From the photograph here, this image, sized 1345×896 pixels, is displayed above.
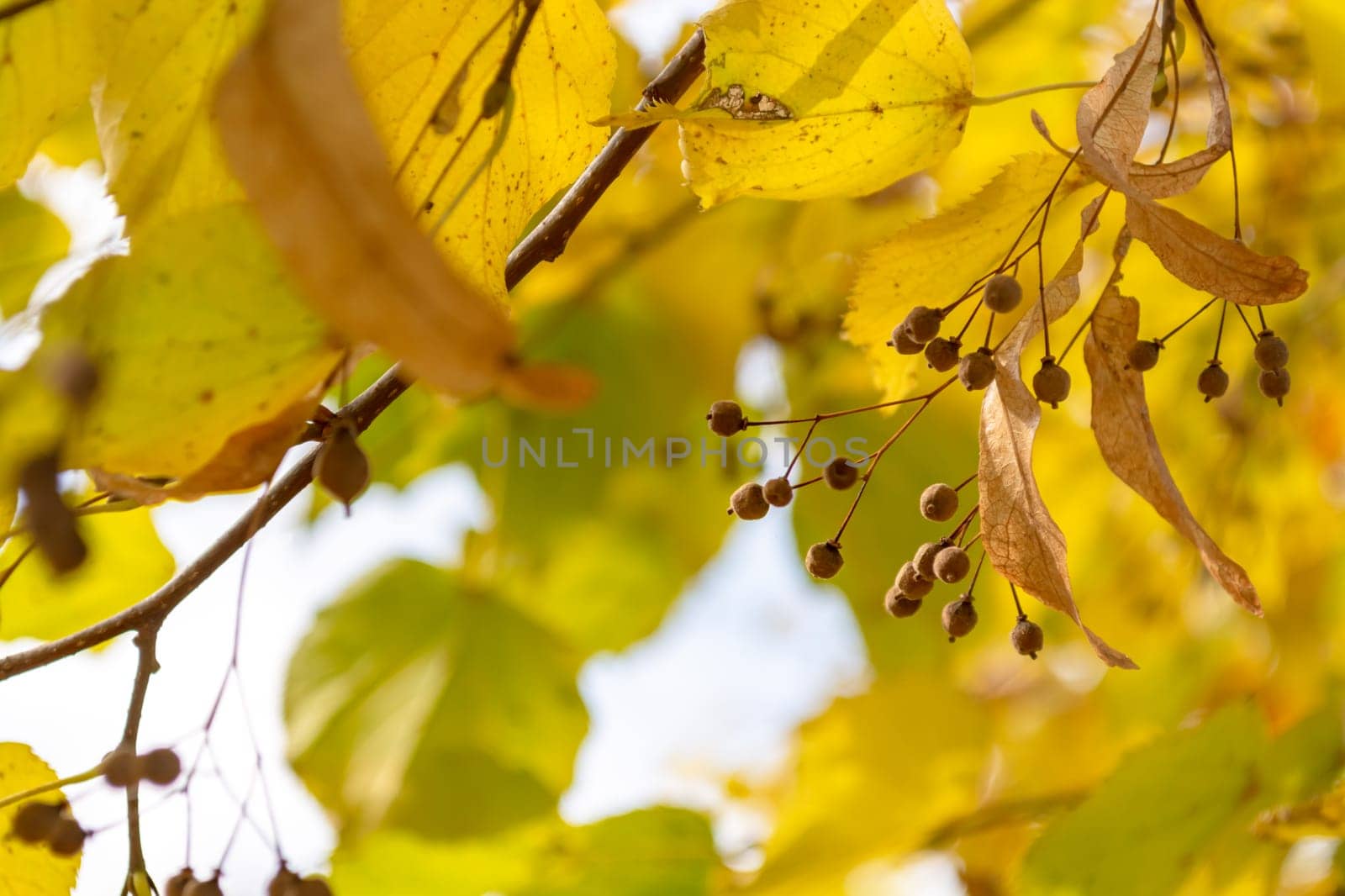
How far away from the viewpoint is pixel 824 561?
40 centimetres

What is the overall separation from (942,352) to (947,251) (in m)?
0.04

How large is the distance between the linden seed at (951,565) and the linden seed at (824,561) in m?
0.05

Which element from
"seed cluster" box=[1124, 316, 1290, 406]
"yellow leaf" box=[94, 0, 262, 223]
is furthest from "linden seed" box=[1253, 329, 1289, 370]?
"yellow leaf" box=[94, 0, 262, 223]

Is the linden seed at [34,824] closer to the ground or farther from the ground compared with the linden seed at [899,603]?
closer to the ground

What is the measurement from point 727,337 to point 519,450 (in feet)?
0.62

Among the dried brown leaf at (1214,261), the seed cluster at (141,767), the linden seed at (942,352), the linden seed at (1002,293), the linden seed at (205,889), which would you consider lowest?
the linden seed at (205,889)

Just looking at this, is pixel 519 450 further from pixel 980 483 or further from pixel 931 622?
pixel 980 483

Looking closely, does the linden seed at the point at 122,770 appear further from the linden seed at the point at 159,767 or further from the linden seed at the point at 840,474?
the linden seed at the point at 840,474

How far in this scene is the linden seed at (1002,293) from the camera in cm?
32

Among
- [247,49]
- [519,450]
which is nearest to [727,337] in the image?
[519,450]

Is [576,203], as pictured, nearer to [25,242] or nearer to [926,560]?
[926,560]

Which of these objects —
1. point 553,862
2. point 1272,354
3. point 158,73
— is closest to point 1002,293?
point 1272,354

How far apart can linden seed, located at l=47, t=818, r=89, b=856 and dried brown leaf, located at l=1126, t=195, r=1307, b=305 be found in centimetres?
37

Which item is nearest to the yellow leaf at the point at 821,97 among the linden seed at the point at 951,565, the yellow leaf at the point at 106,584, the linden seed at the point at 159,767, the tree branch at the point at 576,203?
the tree branch at the point at 576,203
